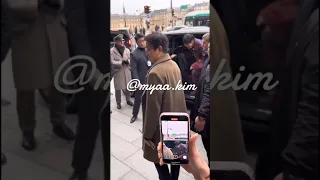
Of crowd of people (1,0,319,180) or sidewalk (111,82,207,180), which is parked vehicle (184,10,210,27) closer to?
crowd of people (1,0,319,180)

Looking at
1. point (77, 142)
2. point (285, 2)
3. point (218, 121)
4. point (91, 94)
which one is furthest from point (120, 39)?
point (285, 2)

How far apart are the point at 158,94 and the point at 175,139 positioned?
0.86 ft

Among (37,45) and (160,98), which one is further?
(160,98)

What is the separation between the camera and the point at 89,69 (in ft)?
3.80

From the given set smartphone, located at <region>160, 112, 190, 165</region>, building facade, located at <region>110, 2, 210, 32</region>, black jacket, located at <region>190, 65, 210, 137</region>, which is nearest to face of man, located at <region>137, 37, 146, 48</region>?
building facade, located at <region>110, 2, 210, 32</region>

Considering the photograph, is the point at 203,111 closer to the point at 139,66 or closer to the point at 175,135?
the point at 175,135

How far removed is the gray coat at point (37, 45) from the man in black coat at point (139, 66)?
0.52m

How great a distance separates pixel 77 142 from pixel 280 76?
0.97 metres

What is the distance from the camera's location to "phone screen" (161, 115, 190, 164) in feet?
4.45

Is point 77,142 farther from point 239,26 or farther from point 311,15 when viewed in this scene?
point 311,15

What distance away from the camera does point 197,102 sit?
4.99 ft

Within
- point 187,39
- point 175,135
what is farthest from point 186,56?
point 175,135

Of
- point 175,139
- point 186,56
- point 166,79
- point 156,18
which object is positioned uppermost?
point 156,18

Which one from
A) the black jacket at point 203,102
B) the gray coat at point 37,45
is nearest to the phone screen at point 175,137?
the black jacket at point 203,102
